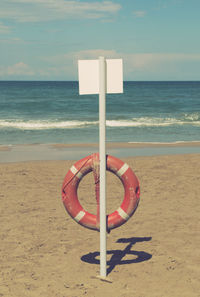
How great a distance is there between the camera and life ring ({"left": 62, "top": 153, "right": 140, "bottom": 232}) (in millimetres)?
4473

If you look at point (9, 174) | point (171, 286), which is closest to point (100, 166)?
point (171, 286)

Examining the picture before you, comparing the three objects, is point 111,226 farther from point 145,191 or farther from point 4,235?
point 145,191

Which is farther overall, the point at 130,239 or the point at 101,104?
the point at 130,239

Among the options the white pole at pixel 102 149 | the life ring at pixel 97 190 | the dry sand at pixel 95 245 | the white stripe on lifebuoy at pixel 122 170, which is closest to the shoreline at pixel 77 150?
the dry sand at pixel 95 245

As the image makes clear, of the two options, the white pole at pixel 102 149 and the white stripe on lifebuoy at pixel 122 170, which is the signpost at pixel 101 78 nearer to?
the white pole at pixel 102 149

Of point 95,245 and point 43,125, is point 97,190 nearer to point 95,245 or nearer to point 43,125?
point 95,245

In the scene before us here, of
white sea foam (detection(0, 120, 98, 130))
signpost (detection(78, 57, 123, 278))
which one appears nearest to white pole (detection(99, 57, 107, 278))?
signpost (detection(78, 57, 123, 278))

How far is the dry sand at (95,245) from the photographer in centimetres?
415

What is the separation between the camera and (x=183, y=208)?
22.2ft

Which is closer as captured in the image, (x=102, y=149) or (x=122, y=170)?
(x=102, y=149)

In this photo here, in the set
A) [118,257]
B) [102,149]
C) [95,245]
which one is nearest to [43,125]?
[95,245]

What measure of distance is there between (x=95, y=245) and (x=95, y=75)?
2.28m

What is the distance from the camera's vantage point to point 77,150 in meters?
14.0

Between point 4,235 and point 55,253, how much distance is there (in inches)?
37.2
